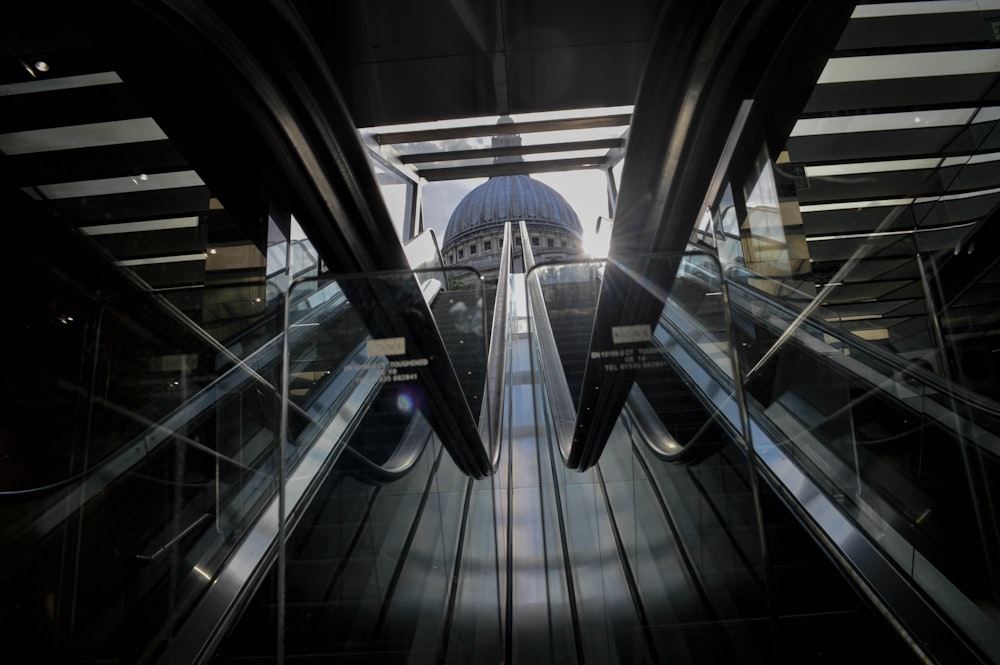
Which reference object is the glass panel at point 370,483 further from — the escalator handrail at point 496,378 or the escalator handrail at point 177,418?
the escalator handrail at point 177,418

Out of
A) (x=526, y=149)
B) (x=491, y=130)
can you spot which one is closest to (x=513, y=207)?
(x=526, y=149)

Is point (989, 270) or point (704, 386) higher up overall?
point (989, 270)

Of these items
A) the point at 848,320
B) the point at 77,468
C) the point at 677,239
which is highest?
the point at 677,239

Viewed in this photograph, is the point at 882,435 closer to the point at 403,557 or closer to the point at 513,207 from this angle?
the point at 403,557

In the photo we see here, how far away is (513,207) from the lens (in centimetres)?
3675

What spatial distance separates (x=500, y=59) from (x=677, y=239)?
6.76 feet

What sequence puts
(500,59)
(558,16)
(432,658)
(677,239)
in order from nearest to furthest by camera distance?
1. (432,658)
2. (677,239)
3. (558,16)
4. (500,59)

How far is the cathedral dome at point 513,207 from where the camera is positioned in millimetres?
36625

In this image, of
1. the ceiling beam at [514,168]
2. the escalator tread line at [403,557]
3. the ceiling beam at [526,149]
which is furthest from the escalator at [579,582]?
the ceiling beam at [514,168]

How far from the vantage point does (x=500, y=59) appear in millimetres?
3645

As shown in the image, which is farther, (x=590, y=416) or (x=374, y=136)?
(x=374, y=136)

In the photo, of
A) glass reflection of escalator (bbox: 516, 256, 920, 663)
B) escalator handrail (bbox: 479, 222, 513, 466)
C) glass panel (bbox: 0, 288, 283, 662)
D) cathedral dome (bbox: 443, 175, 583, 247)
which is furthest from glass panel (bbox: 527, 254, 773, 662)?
cathedral dome (bbox: 443, 175, 583, 247)

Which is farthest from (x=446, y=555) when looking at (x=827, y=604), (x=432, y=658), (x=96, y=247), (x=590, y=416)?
(x=96, y=247)

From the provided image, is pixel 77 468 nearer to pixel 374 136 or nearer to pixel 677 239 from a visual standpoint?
pixel 677 239
